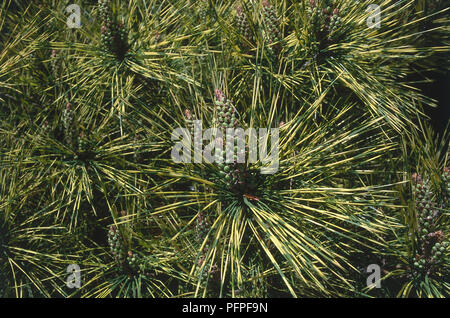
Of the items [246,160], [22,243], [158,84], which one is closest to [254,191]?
[246,160]

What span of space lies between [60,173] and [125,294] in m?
0.24

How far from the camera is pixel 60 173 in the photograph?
70 centimetres

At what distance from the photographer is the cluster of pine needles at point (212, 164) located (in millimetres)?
577

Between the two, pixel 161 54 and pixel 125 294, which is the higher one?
pixel 161 54

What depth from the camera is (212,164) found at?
546 millimetres

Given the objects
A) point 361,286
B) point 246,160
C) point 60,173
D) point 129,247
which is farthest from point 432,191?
point 60,173

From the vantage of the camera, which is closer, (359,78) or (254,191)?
(254,191)

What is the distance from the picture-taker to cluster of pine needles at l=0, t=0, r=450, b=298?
577 millimetres

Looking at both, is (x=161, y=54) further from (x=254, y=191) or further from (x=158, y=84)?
(x=254, y=191)

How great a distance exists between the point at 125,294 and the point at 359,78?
0.49 meters

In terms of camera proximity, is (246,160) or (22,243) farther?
(22,243)
